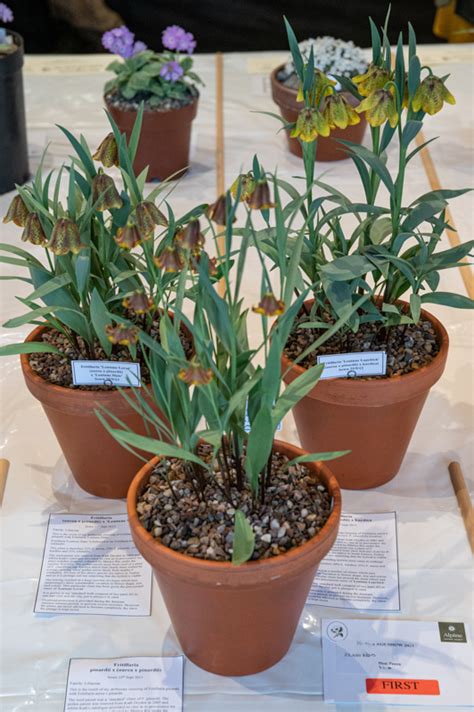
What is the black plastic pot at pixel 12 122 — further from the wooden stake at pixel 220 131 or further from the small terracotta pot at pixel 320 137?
the small terracotta pot at pixel 320 137

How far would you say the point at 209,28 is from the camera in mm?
4199

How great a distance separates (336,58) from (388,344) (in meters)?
1.25

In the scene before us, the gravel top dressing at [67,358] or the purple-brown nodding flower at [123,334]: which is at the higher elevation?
the purple-brown nodding flower at [123,334]

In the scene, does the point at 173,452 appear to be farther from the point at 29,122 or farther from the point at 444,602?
the point at 29,122

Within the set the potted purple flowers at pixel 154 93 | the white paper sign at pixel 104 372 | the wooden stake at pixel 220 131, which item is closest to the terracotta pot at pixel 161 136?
the potted purple flowers at pixel 154 93

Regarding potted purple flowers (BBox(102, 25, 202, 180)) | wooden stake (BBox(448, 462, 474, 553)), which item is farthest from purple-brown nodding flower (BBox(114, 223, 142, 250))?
potted purple flowers (BBox(102, 25, 202, 180))

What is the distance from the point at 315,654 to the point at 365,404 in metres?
0.39

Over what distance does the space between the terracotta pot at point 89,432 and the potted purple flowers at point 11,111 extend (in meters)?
1.01

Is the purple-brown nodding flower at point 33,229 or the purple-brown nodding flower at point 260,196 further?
the purple-brown nodding flower at point 33,229

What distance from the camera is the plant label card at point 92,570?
1429 mm

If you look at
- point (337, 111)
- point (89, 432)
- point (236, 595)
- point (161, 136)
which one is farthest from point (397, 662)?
point (161, 136)

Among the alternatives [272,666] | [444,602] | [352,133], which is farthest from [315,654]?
[352,133]

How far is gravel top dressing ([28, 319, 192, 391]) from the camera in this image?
1491 mm

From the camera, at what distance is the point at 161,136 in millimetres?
2463
